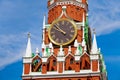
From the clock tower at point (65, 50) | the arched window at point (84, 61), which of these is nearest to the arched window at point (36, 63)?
the clock tower at point (65, 50)

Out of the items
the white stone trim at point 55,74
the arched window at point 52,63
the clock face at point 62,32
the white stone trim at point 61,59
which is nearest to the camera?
the white stone trim at point 55,74

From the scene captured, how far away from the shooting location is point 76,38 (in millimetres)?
50406

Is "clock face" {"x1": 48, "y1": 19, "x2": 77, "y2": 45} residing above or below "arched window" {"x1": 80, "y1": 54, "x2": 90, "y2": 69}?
above

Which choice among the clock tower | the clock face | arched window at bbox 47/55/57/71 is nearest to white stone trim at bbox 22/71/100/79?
the clock tower

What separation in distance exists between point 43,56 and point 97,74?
18.1ft

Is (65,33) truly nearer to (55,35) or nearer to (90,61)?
(55,35)

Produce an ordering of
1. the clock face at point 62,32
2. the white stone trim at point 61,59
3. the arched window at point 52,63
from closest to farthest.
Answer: the white stone trim at point 61,59, the arched window at point 52,63, the clock face at point 62,32

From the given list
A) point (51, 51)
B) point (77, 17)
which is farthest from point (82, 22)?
point (51, 51)

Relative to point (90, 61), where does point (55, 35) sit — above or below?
above

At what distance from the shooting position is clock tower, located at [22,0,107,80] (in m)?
48.1

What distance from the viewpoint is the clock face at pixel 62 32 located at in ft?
165

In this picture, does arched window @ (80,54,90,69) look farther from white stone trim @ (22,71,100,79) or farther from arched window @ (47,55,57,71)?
arched window @ (47,55,57,71)

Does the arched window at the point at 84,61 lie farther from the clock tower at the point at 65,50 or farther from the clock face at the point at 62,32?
the clock face at the point at 62,32

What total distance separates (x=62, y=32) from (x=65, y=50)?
1768mm
